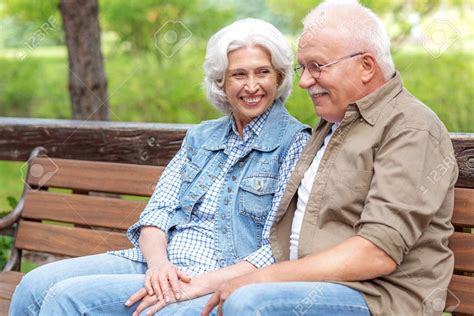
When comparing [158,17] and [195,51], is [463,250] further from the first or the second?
[195,51]

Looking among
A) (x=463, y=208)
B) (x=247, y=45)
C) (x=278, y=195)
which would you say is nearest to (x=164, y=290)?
(x=278, y=195)

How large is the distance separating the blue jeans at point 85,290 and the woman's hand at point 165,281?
0.04 meters

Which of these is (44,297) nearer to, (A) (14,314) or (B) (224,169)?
(A) (14,314)

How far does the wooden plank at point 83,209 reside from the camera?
148 inches

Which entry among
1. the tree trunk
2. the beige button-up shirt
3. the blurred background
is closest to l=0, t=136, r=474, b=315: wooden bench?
the beige button-up shirt

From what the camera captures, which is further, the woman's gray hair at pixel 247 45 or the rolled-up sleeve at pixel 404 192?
the woman's gray hair at pixel 247 45

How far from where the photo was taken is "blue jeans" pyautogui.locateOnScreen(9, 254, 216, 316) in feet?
9.50

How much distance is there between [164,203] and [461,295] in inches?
43.5

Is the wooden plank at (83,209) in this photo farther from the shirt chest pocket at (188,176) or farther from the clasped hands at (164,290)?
the clasped hands at (164,290)

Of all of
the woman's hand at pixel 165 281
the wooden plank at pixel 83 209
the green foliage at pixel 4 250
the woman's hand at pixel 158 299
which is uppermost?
the wooden plank at pixel 83 209

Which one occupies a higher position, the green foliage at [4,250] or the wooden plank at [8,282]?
the wooden plank at [8,282]

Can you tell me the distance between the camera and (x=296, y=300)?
2.50 m

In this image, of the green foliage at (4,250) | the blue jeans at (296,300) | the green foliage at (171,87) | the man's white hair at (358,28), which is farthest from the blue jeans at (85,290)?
the green foliage at (171,87)

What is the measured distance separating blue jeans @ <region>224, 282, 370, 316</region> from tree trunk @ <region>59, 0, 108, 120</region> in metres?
3.47
